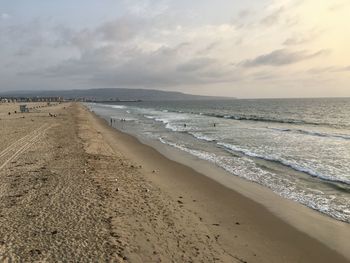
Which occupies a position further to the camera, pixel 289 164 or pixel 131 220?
pixel 289 164

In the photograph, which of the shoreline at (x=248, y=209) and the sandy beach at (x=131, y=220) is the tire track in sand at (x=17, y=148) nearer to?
the sandy beach at (x=131, y=220)

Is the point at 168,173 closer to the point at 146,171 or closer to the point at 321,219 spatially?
the point at 146,171

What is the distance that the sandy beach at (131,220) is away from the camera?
752 cm

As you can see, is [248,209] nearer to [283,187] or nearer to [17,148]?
[283,187]

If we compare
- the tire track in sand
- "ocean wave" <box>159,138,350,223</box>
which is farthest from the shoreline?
the tire track in sand

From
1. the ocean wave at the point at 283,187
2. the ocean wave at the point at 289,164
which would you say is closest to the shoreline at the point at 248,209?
the ocean wave at the point at 283,187

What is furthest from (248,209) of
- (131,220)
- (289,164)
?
(289,164)

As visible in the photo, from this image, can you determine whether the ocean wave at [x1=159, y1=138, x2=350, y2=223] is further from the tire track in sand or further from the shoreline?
the tire track in sand

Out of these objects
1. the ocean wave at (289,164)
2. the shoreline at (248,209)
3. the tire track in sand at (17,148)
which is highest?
the tire track in sand at (17,148)

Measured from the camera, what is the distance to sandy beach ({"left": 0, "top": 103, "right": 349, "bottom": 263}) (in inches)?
296

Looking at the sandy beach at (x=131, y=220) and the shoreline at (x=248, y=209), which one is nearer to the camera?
the sandy beach at (x=131, y=220)

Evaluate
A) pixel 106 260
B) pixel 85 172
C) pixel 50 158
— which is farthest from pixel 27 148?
pixel 106 260

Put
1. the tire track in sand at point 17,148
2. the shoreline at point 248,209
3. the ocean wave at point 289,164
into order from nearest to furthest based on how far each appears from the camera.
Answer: the shoreline at point 248,209 < the ocean wave at point 289,164 < the tire track in sand at point 17,148

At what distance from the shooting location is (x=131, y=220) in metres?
9.26
